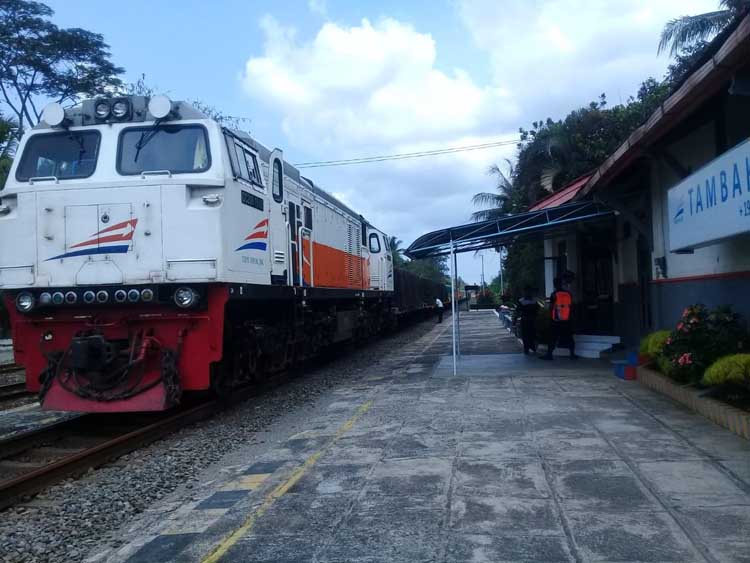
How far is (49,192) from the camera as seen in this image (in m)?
8.04

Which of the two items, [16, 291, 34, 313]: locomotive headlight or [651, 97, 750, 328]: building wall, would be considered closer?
[16, 291, 34, 313]: locomotive headlight

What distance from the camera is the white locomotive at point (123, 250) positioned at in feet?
25.5

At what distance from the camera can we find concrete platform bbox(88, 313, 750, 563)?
166 inches

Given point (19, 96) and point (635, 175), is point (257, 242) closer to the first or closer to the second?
point (635, 175)

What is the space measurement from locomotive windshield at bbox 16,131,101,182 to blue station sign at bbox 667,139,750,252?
695 centimetres

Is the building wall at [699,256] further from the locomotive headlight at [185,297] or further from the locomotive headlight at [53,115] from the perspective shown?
the locomotive headlight at [53,115]

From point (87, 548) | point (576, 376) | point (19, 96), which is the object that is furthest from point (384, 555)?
point (19, 96)

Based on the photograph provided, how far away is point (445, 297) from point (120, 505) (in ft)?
155

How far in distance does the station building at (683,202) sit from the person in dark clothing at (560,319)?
4.10ft

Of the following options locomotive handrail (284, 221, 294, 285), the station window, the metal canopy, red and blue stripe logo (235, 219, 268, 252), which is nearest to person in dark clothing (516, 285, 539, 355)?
the metal canopy

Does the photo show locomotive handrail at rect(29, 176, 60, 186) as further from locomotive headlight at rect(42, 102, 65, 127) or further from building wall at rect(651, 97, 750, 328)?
building wall at rect(651, 97, 750, 328)

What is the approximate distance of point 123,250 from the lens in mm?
7875

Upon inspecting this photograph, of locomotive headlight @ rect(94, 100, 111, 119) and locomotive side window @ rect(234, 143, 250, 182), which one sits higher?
locomotive headlight @ rect(94, 100, 111, 119)

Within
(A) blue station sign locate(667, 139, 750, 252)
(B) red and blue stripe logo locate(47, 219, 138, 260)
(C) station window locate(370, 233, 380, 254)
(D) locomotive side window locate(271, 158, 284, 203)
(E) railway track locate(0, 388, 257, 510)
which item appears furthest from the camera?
(C) station window locate(370, 233, 380, 254)
